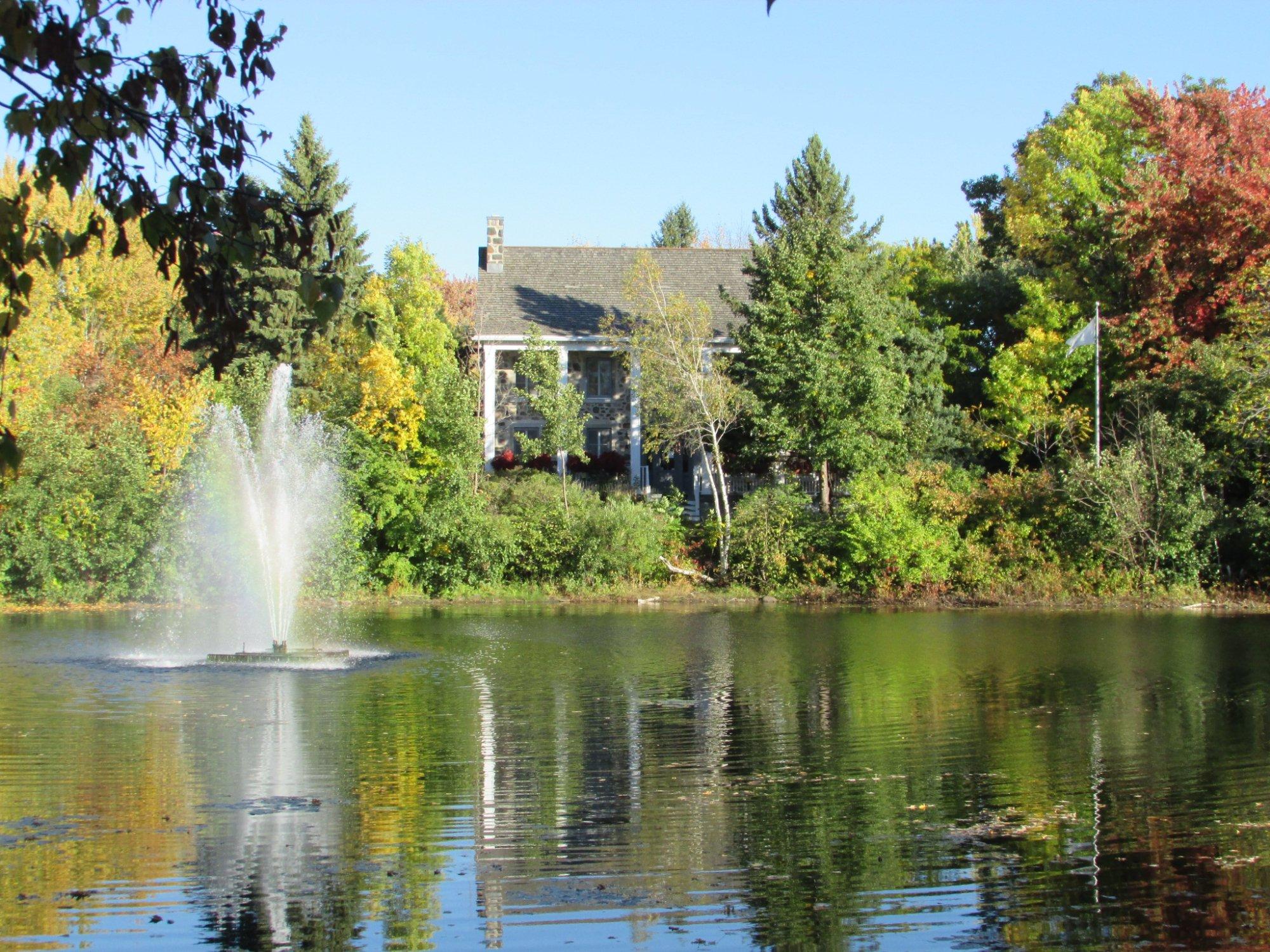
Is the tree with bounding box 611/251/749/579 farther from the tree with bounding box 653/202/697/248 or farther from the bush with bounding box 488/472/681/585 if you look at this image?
the tree with bounding box 653/202/697/248

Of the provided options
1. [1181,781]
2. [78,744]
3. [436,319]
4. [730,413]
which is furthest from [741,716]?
[436,319]

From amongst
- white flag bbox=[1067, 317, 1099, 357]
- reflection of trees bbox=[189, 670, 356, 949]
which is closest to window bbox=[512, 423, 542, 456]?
white flag bbox=[1067, 317, 1099, 357]

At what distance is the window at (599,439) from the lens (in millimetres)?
48625

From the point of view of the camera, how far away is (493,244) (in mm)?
49375

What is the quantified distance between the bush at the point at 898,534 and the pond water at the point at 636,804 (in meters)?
14.1

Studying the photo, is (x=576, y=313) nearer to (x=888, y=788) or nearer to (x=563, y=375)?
(x=563, y=375)

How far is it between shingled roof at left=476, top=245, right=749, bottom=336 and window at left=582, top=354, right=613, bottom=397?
202 centimetres

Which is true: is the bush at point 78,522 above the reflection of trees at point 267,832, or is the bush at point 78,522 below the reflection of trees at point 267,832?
above

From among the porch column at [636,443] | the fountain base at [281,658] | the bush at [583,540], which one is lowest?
the fountain base at [281,658]

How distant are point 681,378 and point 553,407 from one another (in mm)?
4148

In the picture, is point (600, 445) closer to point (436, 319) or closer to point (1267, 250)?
point (436, 319)

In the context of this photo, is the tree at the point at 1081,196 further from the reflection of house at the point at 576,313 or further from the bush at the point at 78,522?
the bush at the point at 78,522

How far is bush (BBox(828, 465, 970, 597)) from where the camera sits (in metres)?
35.3

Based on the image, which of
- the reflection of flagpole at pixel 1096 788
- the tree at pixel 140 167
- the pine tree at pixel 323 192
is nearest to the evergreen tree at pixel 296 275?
the pine tree at pixel 323 192
